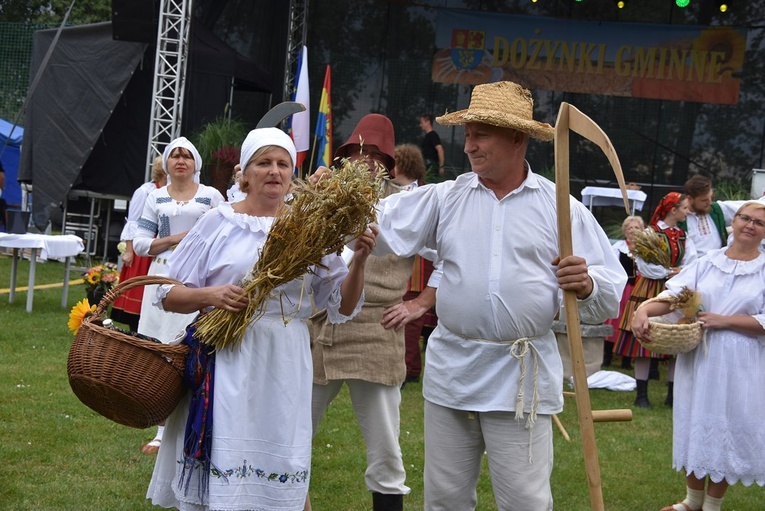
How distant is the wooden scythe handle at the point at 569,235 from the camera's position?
3.25m

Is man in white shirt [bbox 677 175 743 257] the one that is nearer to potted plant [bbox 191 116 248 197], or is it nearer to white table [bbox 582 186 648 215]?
white table [bbox 582 186 648 215]

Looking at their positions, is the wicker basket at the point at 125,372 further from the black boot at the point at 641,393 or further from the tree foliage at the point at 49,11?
the tree foliage at the point at 49,11

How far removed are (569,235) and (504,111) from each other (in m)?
0.57

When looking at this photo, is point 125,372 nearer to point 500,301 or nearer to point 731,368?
point 500,301

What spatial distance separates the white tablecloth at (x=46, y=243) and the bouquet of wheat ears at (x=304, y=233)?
869 cm

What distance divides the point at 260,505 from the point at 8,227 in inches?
373

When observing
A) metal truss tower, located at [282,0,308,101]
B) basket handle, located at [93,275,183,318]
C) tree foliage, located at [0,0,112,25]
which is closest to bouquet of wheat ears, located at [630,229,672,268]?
basket handle, located at [93,275,183,318]

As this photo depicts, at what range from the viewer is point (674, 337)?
5.24 metres

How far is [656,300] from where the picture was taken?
215 inches

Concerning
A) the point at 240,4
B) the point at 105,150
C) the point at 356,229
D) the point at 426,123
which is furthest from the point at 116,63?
the point at 356,229

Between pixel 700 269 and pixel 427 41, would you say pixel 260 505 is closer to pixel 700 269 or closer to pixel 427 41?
pixel 700 269

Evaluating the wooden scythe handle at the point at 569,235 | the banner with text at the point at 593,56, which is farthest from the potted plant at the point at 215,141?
the wooden scythe handle at the point at 569,235


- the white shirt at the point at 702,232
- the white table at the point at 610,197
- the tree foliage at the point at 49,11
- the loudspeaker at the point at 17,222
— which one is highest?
the tree foliage at the point at 49,11

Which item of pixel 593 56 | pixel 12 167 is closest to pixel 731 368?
pixel 593 56
